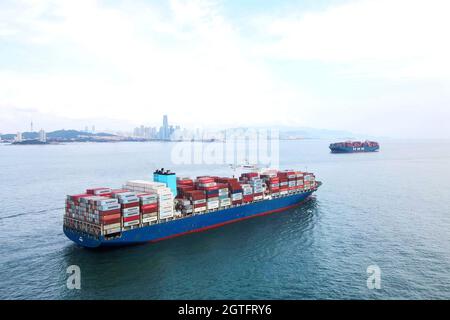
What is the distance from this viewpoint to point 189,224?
4594cm

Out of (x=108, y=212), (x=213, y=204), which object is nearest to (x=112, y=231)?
(x=108, y=212)

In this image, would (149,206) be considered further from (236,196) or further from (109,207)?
(236,196)

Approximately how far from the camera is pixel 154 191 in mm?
44438

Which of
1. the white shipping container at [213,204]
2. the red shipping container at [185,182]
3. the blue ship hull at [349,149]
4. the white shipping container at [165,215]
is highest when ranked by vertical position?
the blue ship hull at [349,149]

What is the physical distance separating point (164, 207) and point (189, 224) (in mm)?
4537

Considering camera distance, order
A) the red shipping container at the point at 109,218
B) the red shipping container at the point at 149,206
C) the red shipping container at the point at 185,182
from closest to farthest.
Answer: the red shipping container at the point at 109,218, the red shipping container at the point at 149,206, the red shipping container at the point at 185,182

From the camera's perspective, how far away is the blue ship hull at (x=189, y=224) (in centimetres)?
3903

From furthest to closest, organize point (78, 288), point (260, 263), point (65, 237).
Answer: point (65, 237) < point (260, 263) < point (78, 288)

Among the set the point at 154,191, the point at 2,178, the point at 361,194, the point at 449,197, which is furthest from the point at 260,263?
the point at 2,178

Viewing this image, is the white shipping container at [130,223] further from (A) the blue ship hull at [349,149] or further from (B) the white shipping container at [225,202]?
(A) the blue ship hull at [349,149]

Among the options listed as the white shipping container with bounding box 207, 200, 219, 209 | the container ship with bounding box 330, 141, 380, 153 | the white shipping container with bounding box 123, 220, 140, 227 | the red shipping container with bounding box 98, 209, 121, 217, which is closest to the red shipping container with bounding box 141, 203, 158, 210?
the white shipping container with bounding box 123, 220, 140, 227

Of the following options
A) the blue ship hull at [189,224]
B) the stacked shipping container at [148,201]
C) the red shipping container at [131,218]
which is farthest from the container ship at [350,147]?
the red shipping container at [131,218]
